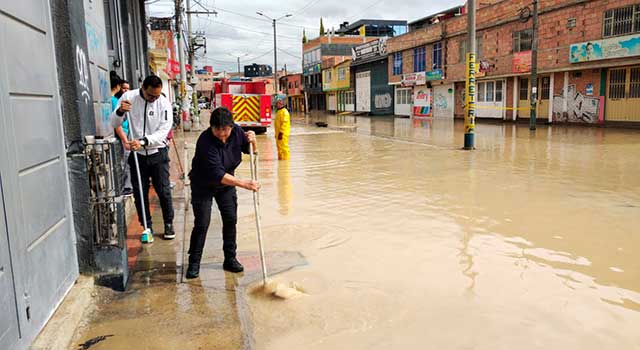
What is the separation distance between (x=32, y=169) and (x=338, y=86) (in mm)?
50418

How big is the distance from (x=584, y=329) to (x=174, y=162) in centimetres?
1069

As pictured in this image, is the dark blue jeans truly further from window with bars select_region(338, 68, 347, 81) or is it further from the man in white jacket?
window with bars select_region(338, 68, 347, 81)

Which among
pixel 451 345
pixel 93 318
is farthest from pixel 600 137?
pixel 93 318

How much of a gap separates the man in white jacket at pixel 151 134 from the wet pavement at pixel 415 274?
58 centimetres

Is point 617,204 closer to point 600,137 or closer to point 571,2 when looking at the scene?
point 600,137

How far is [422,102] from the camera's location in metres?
36.1

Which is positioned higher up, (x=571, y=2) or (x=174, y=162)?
(x=571, y=2)

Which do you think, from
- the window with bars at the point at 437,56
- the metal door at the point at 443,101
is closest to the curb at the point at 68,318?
the metal door at the point at 443,101

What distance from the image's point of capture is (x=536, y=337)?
3.23 metres

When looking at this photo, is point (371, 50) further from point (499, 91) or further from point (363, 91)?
point (499, 91)

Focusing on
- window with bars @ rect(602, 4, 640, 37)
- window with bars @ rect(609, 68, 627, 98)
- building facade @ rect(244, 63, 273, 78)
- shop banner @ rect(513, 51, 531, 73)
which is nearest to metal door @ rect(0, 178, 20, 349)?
window with bars @ rect(602, 4, 640, 37)

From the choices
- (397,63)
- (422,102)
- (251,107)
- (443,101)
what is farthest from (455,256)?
(397,63)

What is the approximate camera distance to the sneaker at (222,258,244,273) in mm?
4473

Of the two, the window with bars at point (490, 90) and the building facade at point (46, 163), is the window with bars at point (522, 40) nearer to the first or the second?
the window with bars at point (490, 90)
